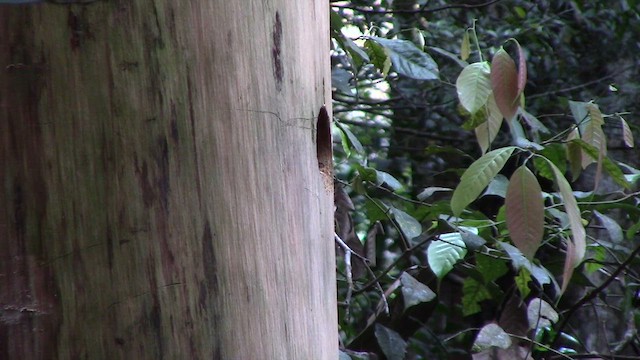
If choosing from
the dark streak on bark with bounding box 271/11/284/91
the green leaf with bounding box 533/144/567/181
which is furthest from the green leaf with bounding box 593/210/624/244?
the dark streak on bark with bounding box 271/11/284/91

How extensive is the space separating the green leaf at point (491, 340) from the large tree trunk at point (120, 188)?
3.45 feet

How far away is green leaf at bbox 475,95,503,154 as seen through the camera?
1.91 m

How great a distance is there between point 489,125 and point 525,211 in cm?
55

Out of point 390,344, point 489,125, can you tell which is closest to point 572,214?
point 489,125

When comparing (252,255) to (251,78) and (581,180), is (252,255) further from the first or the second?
(581,180)

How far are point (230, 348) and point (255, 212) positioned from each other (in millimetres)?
182

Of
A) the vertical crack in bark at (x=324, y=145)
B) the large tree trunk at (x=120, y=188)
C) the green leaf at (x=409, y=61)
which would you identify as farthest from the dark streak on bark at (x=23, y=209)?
the green leaf at (x=409, y=61)

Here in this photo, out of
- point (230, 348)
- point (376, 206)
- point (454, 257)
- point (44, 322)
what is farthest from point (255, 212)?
point (376, 206)

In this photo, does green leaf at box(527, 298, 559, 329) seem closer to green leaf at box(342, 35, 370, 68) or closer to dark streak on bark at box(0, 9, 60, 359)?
green leaf at box(342, 35, 370, 68)

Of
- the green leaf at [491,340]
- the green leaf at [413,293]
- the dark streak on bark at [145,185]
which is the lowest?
the green leaf at [491,340]

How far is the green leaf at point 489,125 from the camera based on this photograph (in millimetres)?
1905

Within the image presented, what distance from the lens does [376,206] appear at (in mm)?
2279

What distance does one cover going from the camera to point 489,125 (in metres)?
1.94

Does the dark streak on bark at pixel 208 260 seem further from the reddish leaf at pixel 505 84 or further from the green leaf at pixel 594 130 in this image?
the green leaf at pixel 594 130
